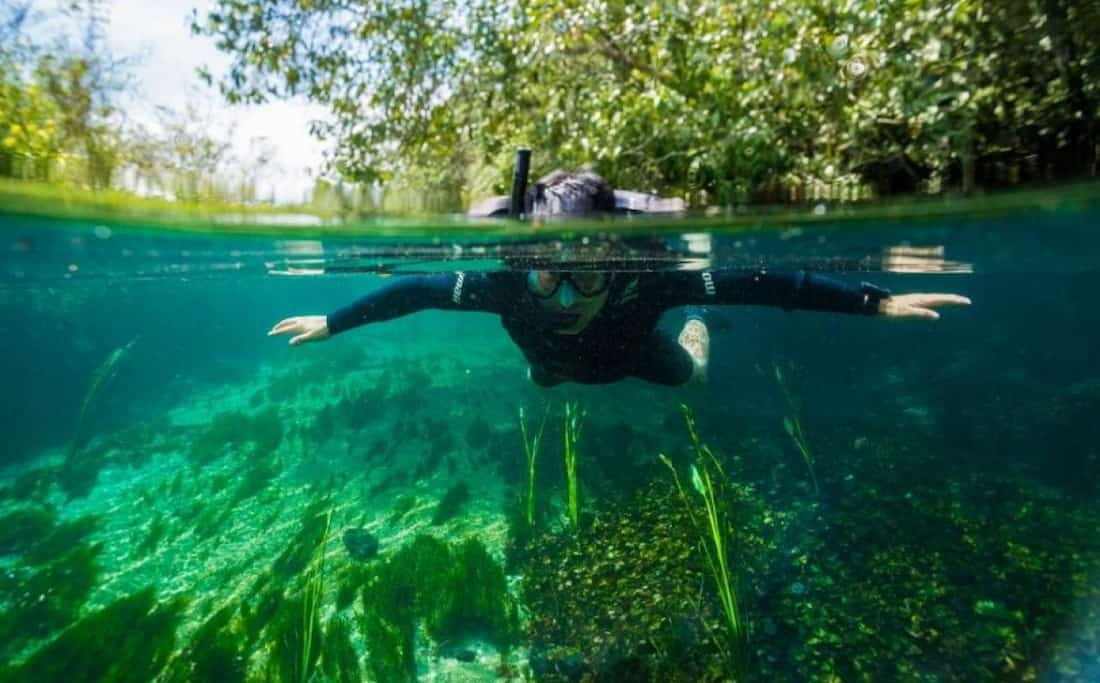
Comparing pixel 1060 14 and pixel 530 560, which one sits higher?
pixel 1060 14

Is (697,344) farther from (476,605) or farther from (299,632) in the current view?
(299,632)

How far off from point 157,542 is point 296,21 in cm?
813

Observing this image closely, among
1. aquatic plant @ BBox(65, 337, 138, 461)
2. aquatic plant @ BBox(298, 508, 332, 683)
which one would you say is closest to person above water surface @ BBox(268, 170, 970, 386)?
aquatic plant @ BBox(298, 508, 332, 683)

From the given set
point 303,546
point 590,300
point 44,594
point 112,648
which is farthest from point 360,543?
point 590,300

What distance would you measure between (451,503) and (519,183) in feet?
18.2

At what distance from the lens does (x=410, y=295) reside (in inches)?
243

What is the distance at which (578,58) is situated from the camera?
7215 millimetres

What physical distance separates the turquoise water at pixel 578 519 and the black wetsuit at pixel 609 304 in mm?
676

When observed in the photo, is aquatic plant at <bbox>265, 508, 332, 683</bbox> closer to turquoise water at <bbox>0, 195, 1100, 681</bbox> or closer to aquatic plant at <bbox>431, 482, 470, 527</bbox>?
turquoise water at <bbox>0, 195, 1100, 681</bbox>

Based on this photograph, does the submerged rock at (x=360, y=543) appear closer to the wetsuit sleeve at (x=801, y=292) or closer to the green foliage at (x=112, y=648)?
the green foliage at (x=112, y=648)

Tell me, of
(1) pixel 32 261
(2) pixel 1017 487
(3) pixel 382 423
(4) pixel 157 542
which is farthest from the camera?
(3) pixel 382 423

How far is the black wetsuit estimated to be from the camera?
577 centimetres

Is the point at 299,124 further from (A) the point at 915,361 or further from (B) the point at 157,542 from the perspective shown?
(A) the point at 915,361

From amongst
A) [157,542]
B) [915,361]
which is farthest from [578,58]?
[915,361]
